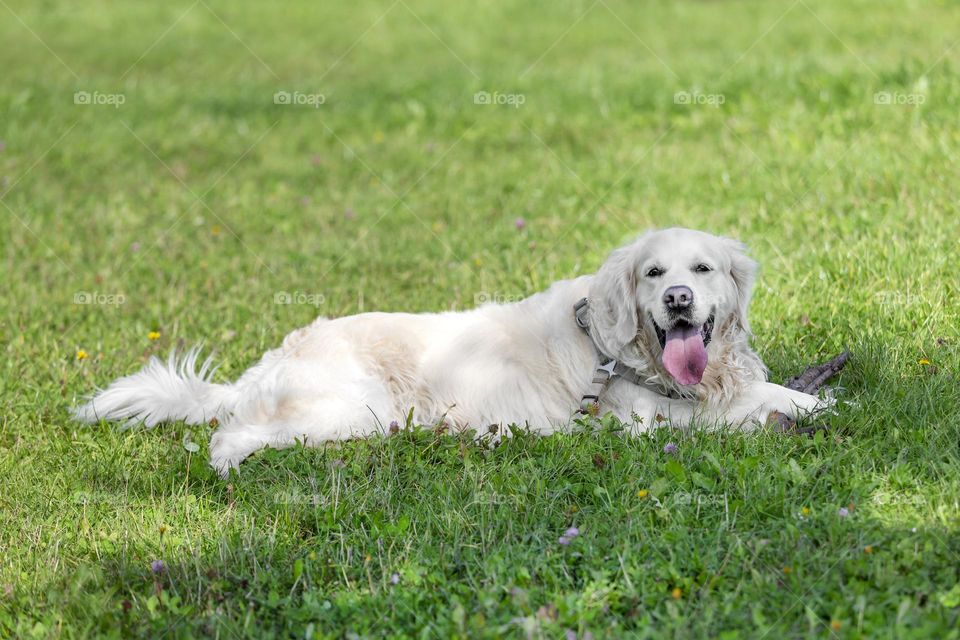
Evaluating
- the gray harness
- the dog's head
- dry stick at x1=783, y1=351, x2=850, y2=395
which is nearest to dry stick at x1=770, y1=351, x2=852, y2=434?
dry stick at x1=783, y1=351, x2=850, y2=395

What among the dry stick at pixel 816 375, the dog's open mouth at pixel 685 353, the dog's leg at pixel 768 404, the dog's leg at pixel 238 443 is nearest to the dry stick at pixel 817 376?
the dry stick at pixel 816 375

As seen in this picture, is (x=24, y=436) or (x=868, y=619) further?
(x=24, y=436)

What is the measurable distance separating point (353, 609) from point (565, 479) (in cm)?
101

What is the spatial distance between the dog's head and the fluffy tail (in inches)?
72.4

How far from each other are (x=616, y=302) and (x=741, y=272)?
55 centimetres

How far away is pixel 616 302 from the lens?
4.35 metres

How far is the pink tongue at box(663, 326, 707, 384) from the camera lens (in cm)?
420

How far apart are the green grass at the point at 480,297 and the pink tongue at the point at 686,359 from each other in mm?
297

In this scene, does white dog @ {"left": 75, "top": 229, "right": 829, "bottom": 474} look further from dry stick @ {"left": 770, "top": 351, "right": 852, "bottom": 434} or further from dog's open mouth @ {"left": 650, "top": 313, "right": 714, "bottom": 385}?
dry stick @ {"left": 770, "top": 351, "right": 852, "bottom": 434}

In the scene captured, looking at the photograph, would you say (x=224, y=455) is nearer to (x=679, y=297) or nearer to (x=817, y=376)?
(x=679, y=297)

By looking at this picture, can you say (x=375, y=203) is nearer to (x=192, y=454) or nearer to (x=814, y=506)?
(x=192, y=454)

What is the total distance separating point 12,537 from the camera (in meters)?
3.87

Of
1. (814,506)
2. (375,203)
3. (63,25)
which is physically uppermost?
(63,25)

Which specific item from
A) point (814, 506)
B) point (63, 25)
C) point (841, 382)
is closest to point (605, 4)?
point (63, 25)
